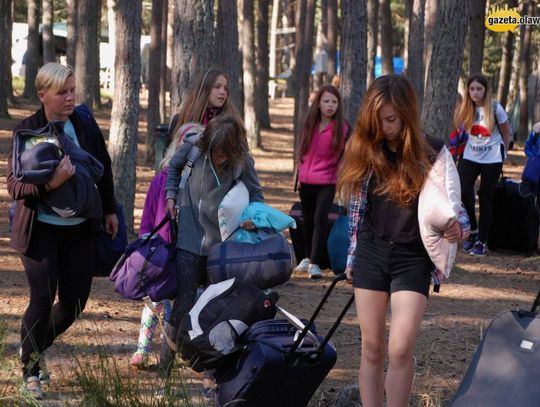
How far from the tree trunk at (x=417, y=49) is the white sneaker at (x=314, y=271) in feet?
39.2

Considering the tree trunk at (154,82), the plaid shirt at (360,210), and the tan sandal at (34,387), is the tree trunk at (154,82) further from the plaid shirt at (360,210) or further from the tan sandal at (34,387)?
the plaid shirt at (360,210)

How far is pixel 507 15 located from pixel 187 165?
15.4 metres

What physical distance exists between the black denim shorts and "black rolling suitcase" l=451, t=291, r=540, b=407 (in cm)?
52

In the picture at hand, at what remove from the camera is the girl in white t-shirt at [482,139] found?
39.3 ft

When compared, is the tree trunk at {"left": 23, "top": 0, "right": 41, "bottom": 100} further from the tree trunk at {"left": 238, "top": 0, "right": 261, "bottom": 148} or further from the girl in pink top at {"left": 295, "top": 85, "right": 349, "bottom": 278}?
the girl in pink top at {"left": 295, "top": 85, "right": 349, "bottom": 278}

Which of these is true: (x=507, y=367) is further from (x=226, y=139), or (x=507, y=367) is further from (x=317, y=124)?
(x=317, y=124)

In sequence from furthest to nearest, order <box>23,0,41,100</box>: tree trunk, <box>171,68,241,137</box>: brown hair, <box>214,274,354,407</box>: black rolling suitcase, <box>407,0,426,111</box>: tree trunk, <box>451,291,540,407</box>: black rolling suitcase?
<box>23,0,41,100</box>: tree trunk < <box>407,0,426,111</box>: tree trunk < <box>171,68,241,137</box>: brown hair < <box>214,274,354,407</box>: black rolling suitcase < <box>451,291,540,407</box>: black rolling suitcase

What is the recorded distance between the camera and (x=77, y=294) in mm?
5770

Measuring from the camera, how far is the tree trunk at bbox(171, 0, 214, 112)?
9.72 metres

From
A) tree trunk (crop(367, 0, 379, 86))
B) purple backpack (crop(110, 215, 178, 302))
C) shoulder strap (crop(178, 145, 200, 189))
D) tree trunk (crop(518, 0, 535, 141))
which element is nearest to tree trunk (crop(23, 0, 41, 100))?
tree trunk (crop(367, 0, 379, 86))

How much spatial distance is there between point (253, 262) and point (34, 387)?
4.42ft

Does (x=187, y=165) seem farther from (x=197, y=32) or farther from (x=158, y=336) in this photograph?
(x=197, y=32)

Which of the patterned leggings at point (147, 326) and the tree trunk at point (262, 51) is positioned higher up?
the tree trunk at point (262, 51)

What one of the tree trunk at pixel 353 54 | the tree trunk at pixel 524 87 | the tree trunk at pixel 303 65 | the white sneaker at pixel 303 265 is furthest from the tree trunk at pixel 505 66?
the white sneaker at pixel 303 265
